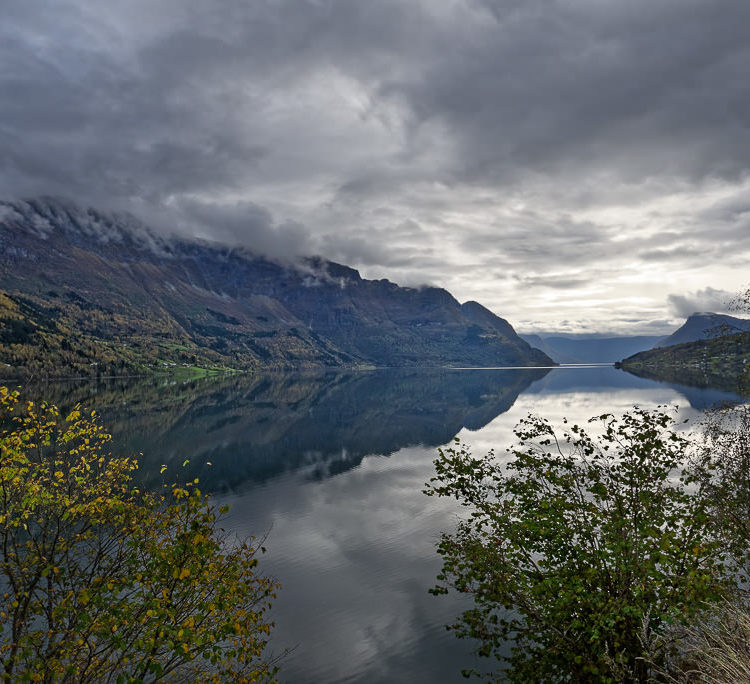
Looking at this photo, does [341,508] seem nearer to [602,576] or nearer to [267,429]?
[602,576]

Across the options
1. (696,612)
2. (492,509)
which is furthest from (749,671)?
(492,509)

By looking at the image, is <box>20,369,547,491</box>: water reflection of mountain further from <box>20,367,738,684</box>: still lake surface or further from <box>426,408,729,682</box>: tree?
<box>426,408,729,682</box>: tree

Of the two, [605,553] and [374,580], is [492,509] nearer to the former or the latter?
[605,553]

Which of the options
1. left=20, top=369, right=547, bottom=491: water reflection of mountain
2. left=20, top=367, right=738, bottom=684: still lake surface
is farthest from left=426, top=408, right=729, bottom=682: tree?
left=20, top=369, right=547, bottom=491: water reflection of mountain

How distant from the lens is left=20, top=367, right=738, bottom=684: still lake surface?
28141mm

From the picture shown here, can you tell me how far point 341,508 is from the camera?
191 feet

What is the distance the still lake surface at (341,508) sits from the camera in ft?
92.3

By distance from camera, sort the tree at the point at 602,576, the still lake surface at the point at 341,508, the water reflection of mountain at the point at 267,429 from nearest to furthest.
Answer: the tree at the point at 602,576 < the still lake surface at the point at 341,508 < the water reflection of mountain at the point at 267,429

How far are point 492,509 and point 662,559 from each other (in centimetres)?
678

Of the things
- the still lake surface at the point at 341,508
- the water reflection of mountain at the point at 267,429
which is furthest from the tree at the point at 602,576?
the water reflection of mountain at the point at 267,429

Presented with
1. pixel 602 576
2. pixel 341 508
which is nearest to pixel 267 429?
pixel 341 508

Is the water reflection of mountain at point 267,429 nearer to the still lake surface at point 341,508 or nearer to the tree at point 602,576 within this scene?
the still lake surface at point 341,508

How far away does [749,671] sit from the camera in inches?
418

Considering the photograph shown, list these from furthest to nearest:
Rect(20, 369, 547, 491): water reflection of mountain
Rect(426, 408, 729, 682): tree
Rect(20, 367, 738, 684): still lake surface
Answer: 1. Rect(20, 369, 547, 491): water reflection of mountain
2. Rect(20, 367, 738, 684): still lake surface
3. Rect(426, 408, 729, 682): tree
